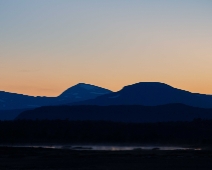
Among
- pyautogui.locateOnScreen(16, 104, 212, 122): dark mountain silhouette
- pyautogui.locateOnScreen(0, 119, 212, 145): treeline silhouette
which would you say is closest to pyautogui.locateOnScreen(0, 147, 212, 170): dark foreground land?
pyautogui.locateOnScreen(0, 119, 212, 145): treeline silhouette

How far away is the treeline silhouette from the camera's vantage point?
361ft

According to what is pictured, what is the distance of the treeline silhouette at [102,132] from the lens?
11012 centimetres

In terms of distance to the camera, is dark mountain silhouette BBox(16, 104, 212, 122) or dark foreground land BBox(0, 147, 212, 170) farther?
dark mountain silhouette BBox(16, 104, 212, 122)

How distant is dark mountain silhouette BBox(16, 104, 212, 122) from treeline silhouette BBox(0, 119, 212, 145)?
158 feet

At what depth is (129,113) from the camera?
18325cm

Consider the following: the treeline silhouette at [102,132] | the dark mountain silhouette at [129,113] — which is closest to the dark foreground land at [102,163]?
the treeline silhouette at [102,132]

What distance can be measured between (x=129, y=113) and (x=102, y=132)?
61.7 metres

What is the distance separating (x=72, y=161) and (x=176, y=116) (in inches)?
5116

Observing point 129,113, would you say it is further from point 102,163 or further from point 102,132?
point 102,163

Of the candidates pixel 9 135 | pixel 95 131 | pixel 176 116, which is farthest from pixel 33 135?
pixel 176 116

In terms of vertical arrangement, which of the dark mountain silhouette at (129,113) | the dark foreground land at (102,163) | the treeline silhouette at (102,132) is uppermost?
the dark mountain silhouette at (129,113)

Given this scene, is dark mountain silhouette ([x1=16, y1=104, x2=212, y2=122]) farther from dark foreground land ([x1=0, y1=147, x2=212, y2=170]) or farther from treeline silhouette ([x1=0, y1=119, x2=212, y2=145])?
dark foreground land ([x1=0, y1=147, x2=212, y2=170])

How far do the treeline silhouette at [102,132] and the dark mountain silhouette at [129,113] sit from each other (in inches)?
1902

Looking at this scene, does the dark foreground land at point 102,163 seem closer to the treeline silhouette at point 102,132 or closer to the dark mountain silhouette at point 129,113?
the treeline silhouette at point 102,132
